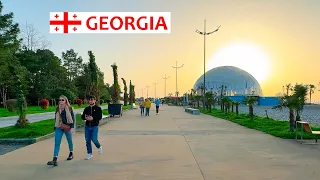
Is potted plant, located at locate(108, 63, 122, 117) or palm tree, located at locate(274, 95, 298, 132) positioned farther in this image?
potted plant, located at locate(108, 63, 122, 117)

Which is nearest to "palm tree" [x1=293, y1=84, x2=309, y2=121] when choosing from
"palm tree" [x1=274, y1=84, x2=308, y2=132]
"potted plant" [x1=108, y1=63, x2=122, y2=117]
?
"palm tree" [x1=274, y1=84, x2=308, y2=132]

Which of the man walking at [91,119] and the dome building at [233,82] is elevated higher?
the dome building at [233,82]

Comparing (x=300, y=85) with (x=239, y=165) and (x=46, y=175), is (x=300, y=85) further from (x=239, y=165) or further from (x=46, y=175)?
(x=46, y=175)

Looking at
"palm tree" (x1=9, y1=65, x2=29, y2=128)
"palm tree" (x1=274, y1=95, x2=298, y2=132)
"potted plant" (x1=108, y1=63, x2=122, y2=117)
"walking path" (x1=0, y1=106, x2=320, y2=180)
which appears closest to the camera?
"walking path" (x1=0, y1=106, x2=320, y2=180)

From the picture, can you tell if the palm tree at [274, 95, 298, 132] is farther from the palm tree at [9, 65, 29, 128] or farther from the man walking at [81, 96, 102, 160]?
the palm tree at [9, 65, 29, 128]

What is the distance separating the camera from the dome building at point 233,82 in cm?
13025

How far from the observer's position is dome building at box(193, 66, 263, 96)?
130 meters

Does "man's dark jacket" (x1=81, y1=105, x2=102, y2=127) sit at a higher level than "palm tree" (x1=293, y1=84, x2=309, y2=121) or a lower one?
lower

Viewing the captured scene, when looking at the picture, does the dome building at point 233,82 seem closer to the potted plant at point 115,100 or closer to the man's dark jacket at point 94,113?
the potted plant at point 115,100

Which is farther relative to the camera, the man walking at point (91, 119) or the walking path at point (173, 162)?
the man walking at point (91, 119)

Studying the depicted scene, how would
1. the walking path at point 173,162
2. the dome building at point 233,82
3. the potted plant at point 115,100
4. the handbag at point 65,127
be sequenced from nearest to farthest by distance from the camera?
the walking path at point 173,162 < the handbag at point 65,127 < the potted plant at point 115,100 < the dome building at point 233,82

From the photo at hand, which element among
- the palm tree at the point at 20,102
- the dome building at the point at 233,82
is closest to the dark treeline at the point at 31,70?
the palm tree at the point at 20,102

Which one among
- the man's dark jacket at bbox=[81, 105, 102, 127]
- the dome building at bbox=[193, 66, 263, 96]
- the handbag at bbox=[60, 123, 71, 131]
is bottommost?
the handbag at bbox=[60, 123, 71, 131]

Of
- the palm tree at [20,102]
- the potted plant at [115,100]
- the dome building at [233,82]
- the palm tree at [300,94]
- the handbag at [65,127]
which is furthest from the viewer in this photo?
the dome building at [233,82]
